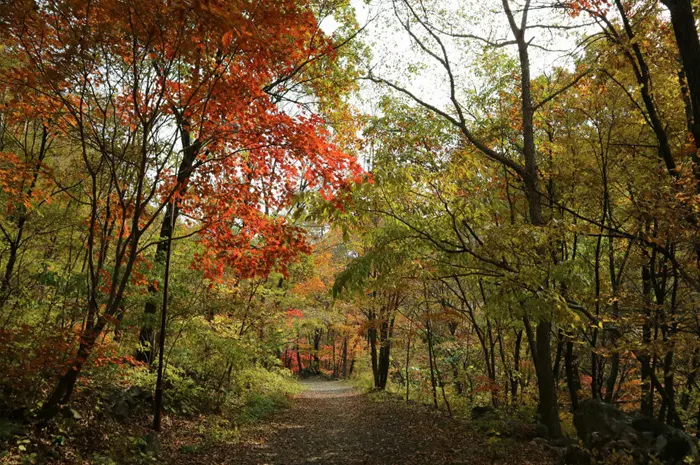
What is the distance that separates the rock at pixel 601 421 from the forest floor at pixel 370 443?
4.18 ft

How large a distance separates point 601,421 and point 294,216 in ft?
24.0

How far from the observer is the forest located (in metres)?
5.13

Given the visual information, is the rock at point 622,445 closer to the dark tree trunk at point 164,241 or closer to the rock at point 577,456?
the rock at point 577,456

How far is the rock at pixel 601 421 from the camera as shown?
721cm

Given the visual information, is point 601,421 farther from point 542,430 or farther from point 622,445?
point 622,445

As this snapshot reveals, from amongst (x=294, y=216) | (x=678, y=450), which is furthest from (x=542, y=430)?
(x=294, y=216)

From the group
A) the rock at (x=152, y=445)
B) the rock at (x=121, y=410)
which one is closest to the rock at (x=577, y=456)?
the rock at (x=152, y=445)

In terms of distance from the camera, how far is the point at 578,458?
245 inches

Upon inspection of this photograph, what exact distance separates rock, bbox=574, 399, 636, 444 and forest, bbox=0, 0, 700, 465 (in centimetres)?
6

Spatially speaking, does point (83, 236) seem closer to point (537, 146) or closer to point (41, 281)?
point (41, 281)

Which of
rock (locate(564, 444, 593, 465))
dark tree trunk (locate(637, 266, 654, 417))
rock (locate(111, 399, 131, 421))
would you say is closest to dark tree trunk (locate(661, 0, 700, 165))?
dark tree trunk (locate(637, 266, 654, 417))

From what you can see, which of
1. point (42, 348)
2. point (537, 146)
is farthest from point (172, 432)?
Result: point (537, 146)

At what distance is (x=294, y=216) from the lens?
190 inches

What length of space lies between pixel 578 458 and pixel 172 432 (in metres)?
7.51
